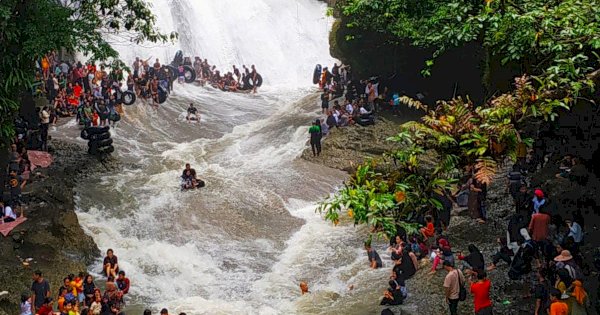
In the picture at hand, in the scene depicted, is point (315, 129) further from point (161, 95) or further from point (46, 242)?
A: point (46, 242)

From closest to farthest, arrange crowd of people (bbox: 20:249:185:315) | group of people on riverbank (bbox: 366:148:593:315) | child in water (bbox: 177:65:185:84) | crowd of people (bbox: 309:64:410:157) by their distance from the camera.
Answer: group of people on riverbank (bbox: 366:148:593:315), crowd of people (bbox: 20:249:185:315), crowd of people (bbox: 309:64:410:157), child in water (bbox: 177:65:185:84)

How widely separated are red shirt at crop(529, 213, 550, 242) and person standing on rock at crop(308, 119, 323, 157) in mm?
10983

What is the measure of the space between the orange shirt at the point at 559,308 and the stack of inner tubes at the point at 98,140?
15.2 meters

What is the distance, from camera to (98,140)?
2050 cm

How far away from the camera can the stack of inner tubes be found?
2041 centimetres

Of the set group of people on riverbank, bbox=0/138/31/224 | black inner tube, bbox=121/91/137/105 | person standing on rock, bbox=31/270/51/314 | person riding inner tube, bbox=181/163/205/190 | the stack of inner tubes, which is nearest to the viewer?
person standing on rock, bbox=31/270/51/314

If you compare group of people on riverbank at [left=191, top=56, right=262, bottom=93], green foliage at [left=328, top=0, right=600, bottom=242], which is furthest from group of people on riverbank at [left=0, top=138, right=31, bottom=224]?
group of people on riverbank at [left=191, top=56, right=262, bottom=93]

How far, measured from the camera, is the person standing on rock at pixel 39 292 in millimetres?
11695

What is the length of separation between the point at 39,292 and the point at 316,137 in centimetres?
1157

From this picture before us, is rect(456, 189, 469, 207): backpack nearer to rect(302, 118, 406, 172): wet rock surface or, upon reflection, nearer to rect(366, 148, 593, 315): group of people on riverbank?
rect(366, 148, 593, 315): group of people on riverbank

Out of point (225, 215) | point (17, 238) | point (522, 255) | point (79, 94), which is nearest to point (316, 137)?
point (225, 215)

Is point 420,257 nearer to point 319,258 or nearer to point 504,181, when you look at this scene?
point 319,258

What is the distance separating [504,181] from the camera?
17109mm

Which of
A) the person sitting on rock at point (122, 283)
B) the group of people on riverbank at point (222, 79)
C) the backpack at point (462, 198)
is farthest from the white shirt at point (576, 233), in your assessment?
the group of people on riverbank at point (222, 79)
